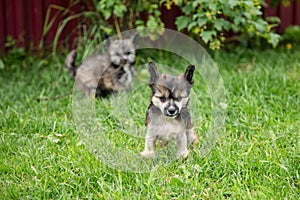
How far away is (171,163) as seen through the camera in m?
2.79

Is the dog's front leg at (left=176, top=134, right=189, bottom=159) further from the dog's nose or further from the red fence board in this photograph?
the red fence board

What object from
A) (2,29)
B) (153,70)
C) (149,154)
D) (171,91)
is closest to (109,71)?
(149,154)

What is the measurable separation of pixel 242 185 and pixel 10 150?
1.53 m

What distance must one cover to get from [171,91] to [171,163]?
20.8 inches

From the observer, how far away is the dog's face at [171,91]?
8.11 feet

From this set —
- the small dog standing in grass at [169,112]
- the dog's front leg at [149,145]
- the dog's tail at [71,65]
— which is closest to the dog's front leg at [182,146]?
the small dog standing in grass at [169,112]

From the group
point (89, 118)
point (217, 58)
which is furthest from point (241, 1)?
point (89, 118)

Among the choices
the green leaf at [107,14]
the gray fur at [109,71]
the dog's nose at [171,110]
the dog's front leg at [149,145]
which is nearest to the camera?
the dog's nose at [171,110]

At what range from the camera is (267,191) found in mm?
2463

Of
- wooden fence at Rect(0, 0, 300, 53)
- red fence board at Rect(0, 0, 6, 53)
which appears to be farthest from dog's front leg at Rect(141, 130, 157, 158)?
red fence board at Rect(0, 0, 6, 53)

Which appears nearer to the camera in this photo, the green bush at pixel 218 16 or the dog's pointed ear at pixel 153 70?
the dog's pointed ear at pixel 153 70

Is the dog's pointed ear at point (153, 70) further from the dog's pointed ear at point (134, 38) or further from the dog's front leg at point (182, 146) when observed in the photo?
the dog's pointed ear at point (134, 38)

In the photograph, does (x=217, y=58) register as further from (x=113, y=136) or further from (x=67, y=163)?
(x=67, y=163)

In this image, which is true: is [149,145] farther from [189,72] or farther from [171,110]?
[189,72]
